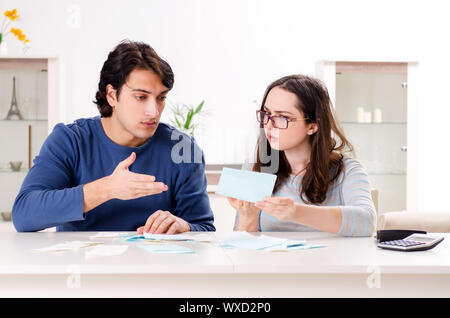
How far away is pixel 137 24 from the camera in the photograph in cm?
461

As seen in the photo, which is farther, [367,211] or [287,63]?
[287,63]

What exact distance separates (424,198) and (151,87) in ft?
11.9

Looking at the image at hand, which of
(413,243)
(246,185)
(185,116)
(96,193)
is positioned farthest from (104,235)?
(185,116)

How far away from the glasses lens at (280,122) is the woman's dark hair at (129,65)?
44 cm

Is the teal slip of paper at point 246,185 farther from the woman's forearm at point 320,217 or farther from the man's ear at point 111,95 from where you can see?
the man's ear at point 111,95

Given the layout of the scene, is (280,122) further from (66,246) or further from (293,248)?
Answer: (66,246)

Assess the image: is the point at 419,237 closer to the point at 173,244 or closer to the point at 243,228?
the point at 243,228

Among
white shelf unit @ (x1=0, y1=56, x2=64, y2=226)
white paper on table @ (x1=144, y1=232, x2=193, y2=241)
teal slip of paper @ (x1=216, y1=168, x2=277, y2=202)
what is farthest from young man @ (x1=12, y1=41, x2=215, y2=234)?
white shelf unit @ (x1=0, y1=56, x2=64, y2=226)

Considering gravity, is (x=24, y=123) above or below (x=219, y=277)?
above

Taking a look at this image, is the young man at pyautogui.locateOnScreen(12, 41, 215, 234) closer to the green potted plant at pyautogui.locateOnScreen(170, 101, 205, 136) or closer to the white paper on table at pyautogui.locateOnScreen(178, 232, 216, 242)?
the white paper on table at pyautogui.locateOnScreen(178, 232, 216, 242)

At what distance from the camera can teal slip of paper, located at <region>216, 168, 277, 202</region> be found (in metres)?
1.65

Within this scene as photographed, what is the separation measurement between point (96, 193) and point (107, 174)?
357mm

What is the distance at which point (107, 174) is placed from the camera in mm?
2064
